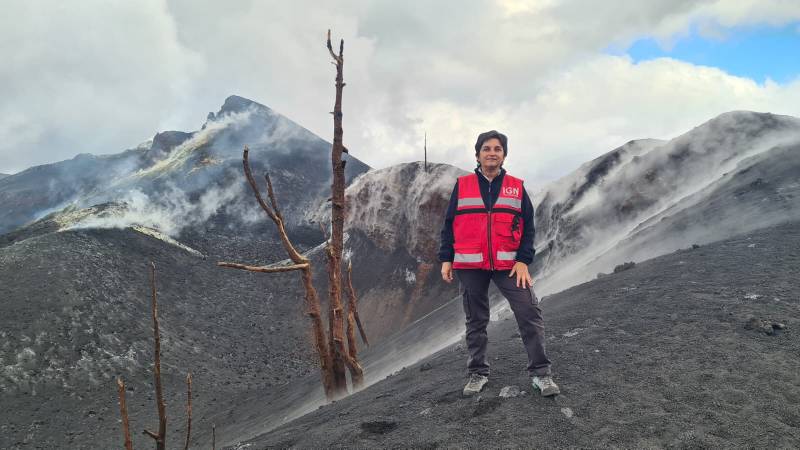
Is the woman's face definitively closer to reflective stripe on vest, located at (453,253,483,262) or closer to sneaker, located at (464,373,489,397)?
reflective stripe on vest, located at (453,253,483,262)

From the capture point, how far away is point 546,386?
3936 millimetres

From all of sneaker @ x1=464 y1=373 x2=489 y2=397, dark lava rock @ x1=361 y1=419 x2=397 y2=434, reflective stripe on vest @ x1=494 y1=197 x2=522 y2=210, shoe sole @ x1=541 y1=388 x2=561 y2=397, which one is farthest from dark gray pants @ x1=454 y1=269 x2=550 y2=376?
dark lava rock @ x1=361 y1=419 x2=397 y2=434

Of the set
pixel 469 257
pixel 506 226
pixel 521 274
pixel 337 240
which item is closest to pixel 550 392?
pixel 521 274

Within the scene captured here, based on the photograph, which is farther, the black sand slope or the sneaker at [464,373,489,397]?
the sneaker at [464,373,489,397]

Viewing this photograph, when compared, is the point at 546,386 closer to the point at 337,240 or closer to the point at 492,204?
the point at 492,204

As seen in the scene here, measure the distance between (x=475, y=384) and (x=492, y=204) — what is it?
70.9 inches

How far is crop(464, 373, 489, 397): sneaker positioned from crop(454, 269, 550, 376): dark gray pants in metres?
0.05

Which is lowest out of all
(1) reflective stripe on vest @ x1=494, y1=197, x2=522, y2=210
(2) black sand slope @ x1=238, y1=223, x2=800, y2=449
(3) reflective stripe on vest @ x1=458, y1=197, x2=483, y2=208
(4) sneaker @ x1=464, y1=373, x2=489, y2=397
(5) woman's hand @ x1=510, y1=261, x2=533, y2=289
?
(2) black sand slope @ x1=238, y1=223, x2=800, y2=449

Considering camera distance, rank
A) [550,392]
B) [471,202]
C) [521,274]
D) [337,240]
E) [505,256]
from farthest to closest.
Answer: [337,240]
[471,202]
[505,256]
[521,274]
[550,392]

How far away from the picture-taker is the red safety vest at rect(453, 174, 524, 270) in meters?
4.19

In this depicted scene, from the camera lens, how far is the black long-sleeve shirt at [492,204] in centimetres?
420

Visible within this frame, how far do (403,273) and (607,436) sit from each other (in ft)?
92.4

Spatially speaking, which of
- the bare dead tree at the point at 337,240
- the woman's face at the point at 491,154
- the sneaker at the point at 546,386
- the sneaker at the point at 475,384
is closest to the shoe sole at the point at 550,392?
the sneaker at the point at 546,386

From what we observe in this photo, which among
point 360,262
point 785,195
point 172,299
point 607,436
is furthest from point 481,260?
point 360,262
